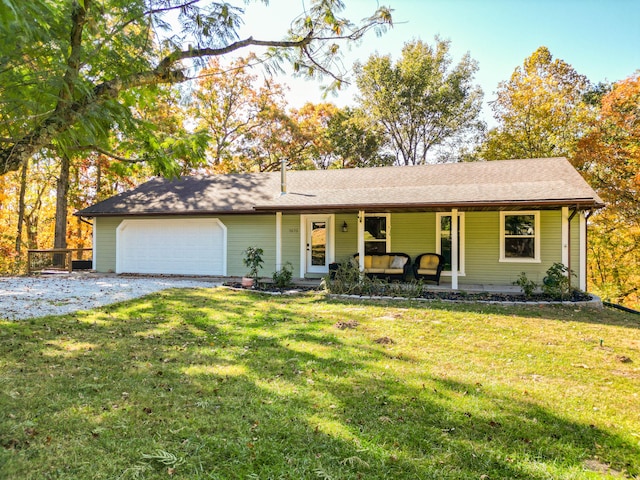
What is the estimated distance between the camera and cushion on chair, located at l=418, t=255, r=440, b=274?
11026 millimetres

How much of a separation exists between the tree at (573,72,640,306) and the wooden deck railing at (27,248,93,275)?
2067 centimetres

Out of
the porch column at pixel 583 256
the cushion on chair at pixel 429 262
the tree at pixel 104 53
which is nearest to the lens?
the tree at pixel 104 53

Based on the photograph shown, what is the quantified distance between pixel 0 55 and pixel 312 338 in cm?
457

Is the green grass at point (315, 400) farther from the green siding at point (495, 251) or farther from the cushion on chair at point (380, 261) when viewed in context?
the cushion on chair at point (380, 261)

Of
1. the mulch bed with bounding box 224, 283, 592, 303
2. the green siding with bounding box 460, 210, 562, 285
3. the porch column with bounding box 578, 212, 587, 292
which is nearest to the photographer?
the mulch bed with bounding box 224, 283, 592, 303

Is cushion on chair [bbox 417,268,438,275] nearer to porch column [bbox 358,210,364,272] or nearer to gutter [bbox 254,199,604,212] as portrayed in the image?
gutter [bbox 254,199,604,212]

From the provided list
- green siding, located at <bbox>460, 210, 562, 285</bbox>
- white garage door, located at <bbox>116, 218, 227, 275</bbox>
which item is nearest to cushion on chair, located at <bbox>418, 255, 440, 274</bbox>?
green siding, located at <bbox>460, 210, 562, 285</bbox>

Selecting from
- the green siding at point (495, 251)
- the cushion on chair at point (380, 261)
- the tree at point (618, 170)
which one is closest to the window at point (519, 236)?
the green siding at point (495, 251)

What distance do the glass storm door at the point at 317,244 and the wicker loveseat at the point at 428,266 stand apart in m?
2.95

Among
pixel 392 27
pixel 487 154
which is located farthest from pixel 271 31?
pixel 487 154

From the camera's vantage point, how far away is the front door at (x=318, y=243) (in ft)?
41.0

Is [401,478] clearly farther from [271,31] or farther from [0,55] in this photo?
[271,31]

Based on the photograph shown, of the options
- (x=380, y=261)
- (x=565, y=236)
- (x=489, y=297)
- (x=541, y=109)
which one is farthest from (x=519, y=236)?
(x=541, y=109)

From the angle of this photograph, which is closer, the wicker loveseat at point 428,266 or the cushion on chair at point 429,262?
the wicker loveseat at point 428,266
